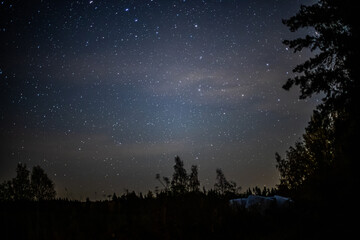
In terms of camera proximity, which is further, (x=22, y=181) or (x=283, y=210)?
(x=22, y=181)

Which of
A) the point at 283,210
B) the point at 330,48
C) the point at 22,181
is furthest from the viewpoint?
the point at 22,181

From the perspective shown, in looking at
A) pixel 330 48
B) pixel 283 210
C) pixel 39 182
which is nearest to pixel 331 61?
pixel 330 48

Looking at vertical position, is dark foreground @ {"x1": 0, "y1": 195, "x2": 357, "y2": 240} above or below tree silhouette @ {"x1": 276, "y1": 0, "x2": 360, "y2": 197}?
below

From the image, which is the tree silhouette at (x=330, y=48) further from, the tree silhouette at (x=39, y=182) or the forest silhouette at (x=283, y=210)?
the tree silhouette at (x=39, y=182)

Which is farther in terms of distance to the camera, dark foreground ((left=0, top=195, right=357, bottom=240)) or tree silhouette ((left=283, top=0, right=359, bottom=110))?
tree silhouette ((left=283, top=0, right=359, bottom=110))

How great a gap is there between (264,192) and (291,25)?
7767mm

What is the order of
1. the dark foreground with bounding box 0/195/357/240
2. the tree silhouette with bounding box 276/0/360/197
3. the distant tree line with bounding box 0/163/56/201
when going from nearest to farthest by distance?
the dark foreground with bounding box 0/195/357/240
the tree silhouette with bounding box 276/0/360/197
the distant tree line with bounding box 0/163/56/201

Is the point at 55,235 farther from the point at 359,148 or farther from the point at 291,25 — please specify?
the point at 291,25

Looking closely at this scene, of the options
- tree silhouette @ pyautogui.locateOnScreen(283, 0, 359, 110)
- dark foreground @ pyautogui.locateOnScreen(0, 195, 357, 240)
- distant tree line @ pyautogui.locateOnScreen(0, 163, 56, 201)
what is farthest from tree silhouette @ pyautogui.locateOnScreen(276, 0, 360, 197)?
distant tree line @ pyautogui.locateOnScreen(0, 163, 56, 201)

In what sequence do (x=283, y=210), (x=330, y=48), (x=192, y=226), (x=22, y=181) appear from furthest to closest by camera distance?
(x=22, y=181), (x=330, y=48), (x=283, y=210), (x=192, y=226)

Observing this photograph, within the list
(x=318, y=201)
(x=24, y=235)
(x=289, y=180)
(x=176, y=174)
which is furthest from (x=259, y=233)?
(x=176, y=174)

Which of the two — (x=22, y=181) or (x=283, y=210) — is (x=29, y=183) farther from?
(x=283, y=210)

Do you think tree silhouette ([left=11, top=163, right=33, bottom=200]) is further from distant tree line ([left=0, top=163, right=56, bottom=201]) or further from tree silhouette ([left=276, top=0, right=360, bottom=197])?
tree silhouette ([left=276, top=0, right=360, bottom=197])

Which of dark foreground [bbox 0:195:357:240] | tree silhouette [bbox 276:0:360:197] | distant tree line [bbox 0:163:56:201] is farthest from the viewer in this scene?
distant tree line [bbox 0:163:56:201]
